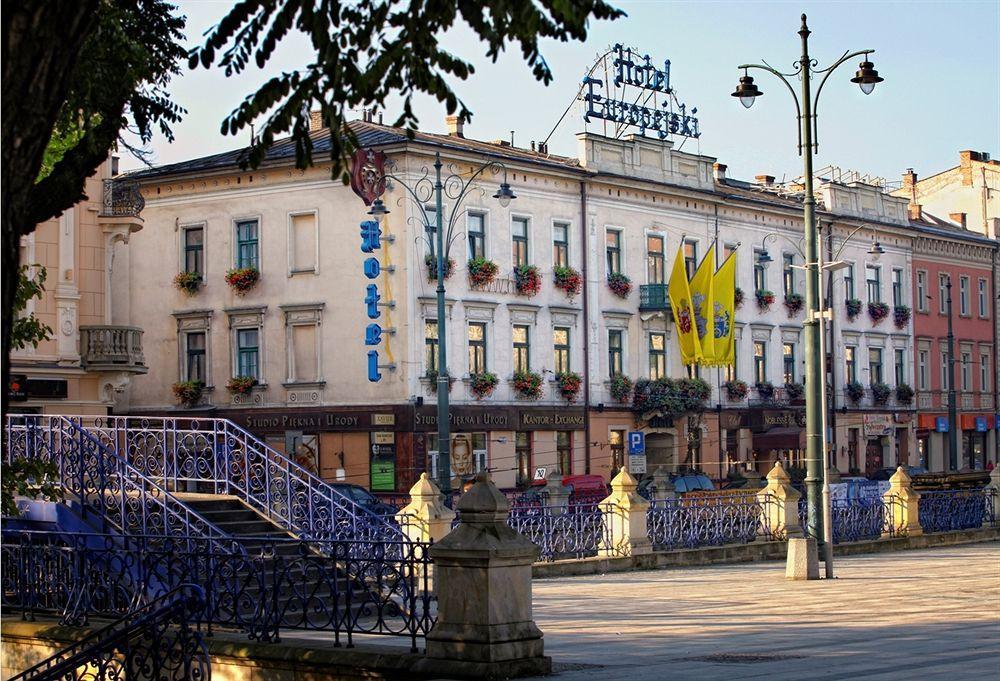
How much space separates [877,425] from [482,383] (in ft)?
Result: 74.7

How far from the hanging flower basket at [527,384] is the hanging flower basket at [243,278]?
27.8 ft

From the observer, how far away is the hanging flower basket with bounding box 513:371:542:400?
49219 mm

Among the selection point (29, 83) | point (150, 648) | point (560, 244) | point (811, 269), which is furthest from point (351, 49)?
point (560, 244)

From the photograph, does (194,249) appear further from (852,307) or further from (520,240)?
(852,307)

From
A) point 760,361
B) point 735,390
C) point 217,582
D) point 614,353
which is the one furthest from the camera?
point 760,361

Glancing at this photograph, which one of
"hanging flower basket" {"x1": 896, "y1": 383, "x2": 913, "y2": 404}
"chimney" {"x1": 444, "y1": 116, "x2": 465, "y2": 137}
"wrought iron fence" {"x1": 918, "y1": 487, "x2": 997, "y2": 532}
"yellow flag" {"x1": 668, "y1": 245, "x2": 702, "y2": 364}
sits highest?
"chimney" {"x1": 444, "y1": 116, "x2": 465, "y2": 137}

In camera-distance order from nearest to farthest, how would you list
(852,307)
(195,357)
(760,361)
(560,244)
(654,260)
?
1. (195,357)
2. (560,244)
3. (654,260)
4. (760,361)
5. (852,307)

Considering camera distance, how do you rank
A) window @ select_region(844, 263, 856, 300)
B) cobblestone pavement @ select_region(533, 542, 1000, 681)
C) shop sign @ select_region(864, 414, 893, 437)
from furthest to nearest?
shop sign @ select_region(864, 414, 893, 437) → window @ select_region(844, 263, 856, 300) → cobblestone pavement @ select_region(533, 542, 1000, 681)

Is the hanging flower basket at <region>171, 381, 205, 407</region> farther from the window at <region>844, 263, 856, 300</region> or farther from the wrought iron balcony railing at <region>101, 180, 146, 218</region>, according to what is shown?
the window at <region>844, 263, 856, 300</region>

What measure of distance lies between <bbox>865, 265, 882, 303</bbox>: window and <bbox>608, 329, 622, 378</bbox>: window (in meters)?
16.2

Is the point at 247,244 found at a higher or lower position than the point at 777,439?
higher

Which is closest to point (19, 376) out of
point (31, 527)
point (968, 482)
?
point (31, 527)

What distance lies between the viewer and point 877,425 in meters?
64.3

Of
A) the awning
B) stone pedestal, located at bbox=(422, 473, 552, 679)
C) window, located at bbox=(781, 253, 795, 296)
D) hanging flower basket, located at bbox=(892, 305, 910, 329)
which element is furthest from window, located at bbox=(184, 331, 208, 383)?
stone pedestal, located at bbox=(422, 473, 552, 679)
